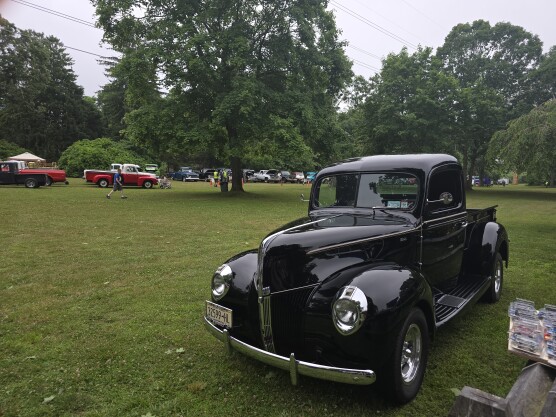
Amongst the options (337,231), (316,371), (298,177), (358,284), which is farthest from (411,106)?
(316,371)

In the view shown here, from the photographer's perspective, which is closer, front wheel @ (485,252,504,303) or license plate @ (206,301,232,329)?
license plate @ (206,301,232,329)

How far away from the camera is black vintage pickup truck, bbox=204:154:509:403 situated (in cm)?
262

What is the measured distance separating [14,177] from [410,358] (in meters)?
29.5

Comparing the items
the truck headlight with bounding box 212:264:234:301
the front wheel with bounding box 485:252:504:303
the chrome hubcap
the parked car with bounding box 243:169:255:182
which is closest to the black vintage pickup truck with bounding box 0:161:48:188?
the parked car with bounding box 243:169:255:182

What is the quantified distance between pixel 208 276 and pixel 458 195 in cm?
411

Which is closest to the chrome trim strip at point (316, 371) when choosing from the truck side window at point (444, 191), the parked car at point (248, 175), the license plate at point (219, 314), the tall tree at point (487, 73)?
the license plate at point (219, 314)

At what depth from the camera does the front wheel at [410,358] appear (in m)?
2.69

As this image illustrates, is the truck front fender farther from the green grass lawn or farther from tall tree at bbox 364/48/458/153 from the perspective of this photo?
tall tree at bbox 364/48/458/153

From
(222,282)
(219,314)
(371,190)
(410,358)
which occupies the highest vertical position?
(371,190)

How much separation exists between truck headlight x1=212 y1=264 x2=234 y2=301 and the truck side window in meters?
2.29

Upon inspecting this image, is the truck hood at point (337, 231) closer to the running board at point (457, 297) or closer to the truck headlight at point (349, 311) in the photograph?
the truck headlight at point (349, 311)

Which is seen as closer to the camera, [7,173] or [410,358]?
[410,358]

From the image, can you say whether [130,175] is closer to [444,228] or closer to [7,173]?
[7,173]

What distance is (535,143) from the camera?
10875 mm
